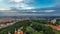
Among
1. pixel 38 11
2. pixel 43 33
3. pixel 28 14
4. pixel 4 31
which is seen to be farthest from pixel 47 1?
pixel 4 31

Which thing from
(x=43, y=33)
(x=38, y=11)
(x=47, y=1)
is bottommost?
(x=43, y=33)

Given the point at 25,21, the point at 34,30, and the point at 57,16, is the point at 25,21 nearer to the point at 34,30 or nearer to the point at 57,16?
the point at 34,30

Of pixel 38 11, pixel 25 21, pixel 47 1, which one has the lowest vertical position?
pixel 25 21

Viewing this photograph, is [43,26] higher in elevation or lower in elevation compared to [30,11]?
lower

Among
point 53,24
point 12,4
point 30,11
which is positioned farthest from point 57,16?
point 12,4

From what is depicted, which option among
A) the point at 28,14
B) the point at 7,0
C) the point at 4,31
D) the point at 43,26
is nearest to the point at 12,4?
the point at 7,0

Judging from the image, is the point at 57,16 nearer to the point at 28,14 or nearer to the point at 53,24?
the point at 53,24

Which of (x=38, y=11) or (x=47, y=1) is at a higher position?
(x=47, y=1)
